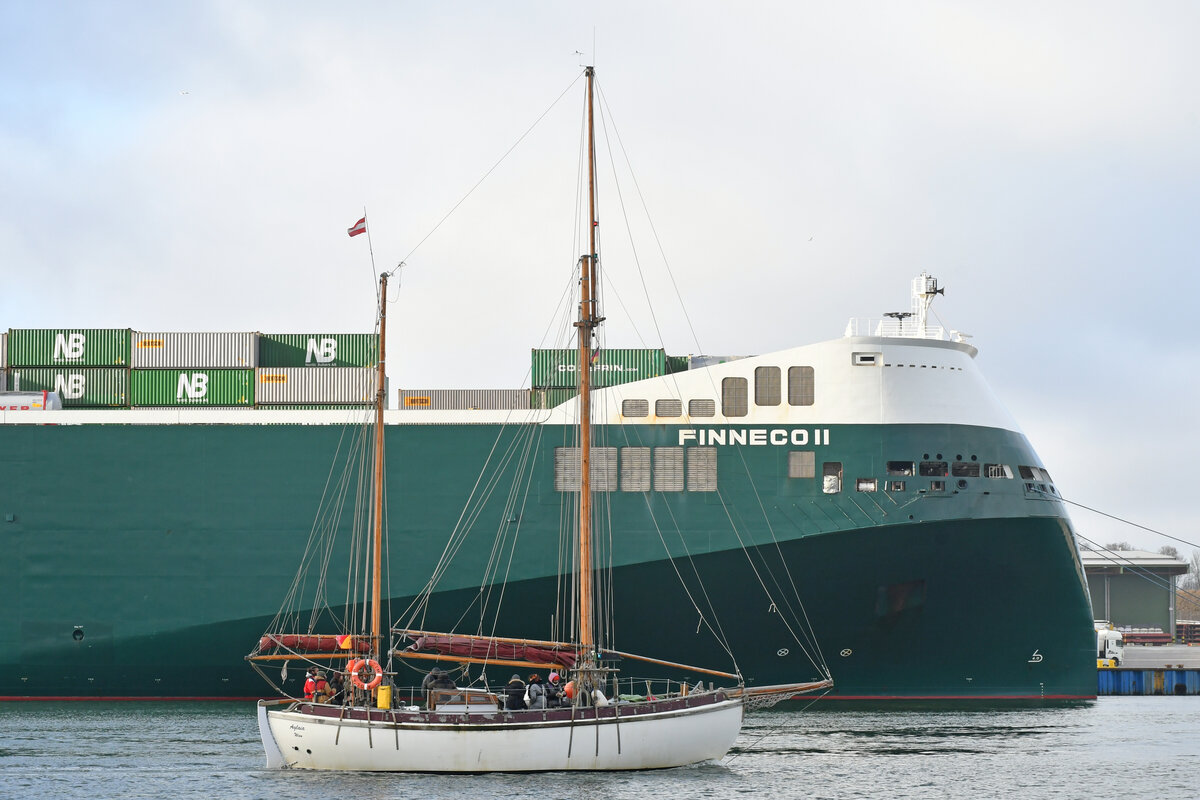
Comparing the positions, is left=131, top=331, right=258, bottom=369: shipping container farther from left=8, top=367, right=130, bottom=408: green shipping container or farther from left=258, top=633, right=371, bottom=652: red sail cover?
left=258, top=633, right=371, bottom=652: red sail cover

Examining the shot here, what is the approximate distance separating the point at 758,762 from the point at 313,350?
20021 mm

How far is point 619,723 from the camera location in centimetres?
2766

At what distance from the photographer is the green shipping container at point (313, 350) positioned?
43.3 metres

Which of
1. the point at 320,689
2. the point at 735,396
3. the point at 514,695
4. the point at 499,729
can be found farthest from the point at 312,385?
the point at 499,729

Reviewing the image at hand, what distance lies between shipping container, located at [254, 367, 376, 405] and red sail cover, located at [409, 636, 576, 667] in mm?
12506

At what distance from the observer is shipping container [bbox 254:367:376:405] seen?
42.0m

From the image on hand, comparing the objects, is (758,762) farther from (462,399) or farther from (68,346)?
(68,346)

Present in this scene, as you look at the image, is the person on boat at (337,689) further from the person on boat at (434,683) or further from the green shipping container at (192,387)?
the green shipping container at (192,387)

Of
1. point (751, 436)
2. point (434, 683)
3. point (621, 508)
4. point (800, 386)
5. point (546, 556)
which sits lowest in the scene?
point (434, 683)

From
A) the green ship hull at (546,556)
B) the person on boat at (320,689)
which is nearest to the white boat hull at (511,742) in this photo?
the person on boat at (320,689)

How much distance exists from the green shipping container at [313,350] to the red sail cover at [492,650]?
14098 mm

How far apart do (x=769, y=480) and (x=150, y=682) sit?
1854cm

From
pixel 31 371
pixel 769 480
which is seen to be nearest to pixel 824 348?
pixel 769 480

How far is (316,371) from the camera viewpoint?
4238 centimetres
